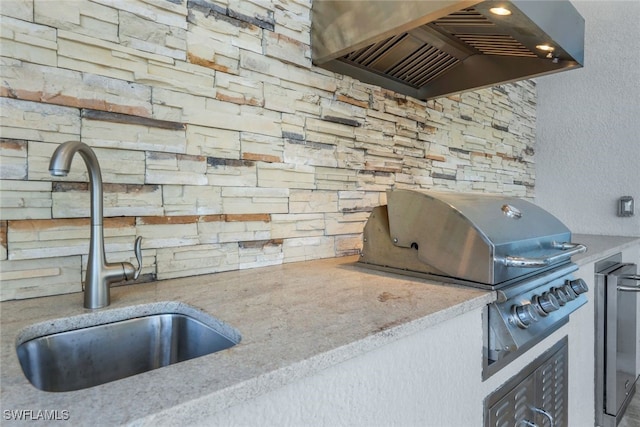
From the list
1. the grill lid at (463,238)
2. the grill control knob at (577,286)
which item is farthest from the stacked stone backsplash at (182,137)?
the grill control knob at (577,286)

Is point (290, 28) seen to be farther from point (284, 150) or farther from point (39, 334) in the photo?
point (39, 334)

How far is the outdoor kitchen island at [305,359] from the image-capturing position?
49cm

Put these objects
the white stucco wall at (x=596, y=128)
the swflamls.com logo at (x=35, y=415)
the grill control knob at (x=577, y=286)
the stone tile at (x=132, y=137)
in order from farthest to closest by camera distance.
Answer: the white stucco wall at (x=596, y=128)
the grill control knob at (x=577, y=286)
the stone tile at (x=132, y=137)
the swflamls.com logo at (x=35, y=415)

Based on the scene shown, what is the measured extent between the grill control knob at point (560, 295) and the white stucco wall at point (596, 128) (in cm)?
196

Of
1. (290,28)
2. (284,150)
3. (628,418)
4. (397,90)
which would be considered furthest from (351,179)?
(628,418)

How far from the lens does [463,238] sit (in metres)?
1.10

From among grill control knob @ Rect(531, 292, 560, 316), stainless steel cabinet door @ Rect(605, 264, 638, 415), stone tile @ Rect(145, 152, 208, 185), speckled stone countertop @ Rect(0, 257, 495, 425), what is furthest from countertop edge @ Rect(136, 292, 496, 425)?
stainless steel cabinet door @ Rect(605, 264, 638, 415)

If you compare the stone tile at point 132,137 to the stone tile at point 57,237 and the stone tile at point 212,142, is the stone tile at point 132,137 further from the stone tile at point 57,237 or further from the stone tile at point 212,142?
the stone tile at point 57,237

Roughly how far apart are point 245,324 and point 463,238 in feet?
2.21

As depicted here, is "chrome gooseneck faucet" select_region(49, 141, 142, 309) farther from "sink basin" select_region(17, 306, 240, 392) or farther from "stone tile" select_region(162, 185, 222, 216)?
"stone tile" select_region(162, 185, 222, 216)

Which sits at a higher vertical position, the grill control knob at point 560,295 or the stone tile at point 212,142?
the stone tile at point 212,142

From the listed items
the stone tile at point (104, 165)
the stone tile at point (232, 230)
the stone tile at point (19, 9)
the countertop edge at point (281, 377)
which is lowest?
the countertop edge at point (281, 377)

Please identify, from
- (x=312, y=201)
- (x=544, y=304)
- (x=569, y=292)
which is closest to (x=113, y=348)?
(x=312, y=201)

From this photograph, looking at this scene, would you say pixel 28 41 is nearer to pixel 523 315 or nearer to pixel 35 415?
pixel 35 415
